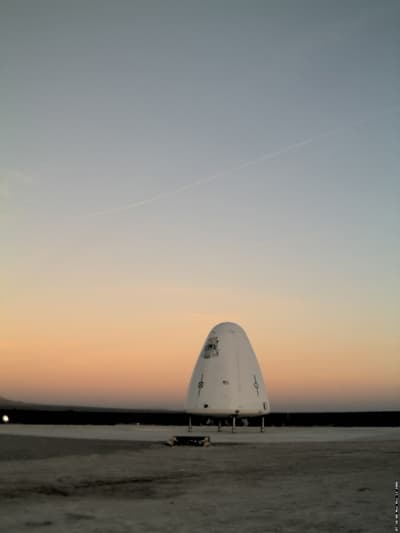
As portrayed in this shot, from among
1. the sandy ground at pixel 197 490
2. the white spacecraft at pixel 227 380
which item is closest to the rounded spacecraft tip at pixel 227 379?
the white spacecraft at pixel 227 380

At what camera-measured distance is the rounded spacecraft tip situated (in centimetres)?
4319

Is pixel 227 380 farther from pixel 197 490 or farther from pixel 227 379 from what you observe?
pixel 197 490

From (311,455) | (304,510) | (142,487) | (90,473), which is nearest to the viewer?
(304,510)

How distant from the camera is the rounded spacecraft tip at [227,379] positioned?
43.2 meters

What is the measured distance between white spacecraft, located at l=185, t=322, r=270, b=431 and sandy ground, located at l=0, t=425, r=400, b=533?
60.3 feet

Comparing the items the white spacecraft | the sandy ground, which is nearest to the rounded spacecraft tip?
the white spacecraft

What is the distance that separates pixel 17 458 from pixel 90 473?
556cm

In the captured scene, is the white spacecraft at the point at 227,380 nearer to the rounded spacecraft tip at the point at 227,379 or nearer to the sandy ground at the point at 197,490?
the rounded spacecraft tip at the point at 227,379

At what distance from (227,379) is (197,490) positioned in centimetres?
2991

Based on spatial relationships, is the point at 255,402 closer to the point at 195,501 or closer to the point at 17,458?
the point at 17,458

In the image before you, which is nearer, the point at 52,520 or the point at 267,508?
the point at 52,520

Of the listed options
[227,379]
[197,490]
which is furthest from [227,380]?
[197,490]

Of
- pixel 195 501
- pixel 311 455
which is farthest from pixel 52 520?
pixel 311 455

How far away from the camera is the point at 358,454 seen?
23.6 metres
